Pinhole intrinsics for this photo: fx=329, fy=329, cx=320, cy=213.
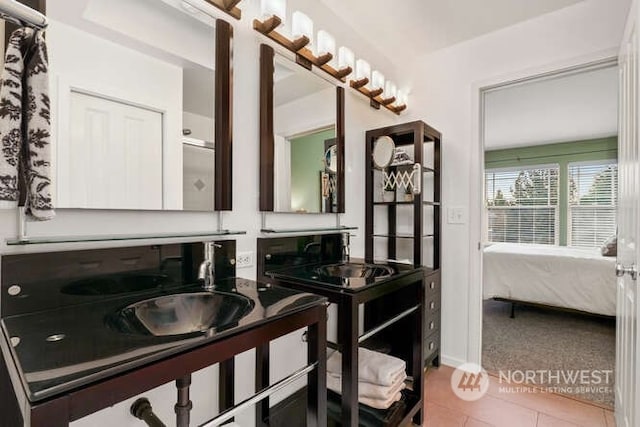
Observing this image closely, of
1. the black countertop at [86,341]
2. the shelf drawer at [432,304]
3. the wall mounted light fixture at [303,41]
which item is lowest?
the shelf drawer at [432,304]

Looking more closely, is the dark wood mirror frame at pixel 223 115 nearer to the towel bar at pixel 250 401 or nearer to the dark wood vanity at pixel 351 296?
the dark wood vanity at pixel 351 296

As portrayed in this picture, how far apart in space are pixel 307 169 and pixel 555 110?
12.0ft

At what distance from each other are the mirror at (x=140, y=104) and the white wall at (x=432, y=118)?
9cm

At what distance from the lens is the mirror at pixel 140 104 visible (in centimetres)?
102

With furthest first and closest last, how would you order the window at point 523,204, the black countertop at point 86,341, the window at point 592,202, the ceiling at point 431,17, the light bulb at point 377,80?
the window at point 523,204
the window at point 592,202
the light bulb at point 377,80
the ceiling at point 431,17
the black countertop at point 86,341

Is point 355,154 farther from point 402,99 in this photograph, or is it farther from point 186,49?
point 186,49

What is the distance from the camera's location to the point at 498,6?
1982mm

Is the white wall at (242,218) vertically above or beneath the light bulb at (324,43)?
beneath

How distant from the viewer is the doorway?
7.89 ft

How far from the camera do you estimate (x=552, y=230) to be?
545 cm

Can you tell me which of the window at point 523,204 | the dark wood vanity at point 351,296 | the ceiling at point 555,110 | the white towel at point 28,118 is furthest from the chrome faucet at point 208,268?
the window at point 523,204

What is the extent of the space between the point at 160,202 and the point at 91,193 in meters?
0.22

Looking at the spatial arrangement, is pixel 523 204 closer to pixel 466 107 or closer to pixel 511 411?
pixel 466 107

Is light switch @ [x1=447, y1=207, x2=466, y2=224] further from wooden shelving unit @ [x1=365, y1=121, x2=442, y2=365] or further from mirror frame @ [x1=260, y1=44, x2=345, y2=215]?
mirror frame @ [x1=260, y1=44, x2=345, y2=215]
